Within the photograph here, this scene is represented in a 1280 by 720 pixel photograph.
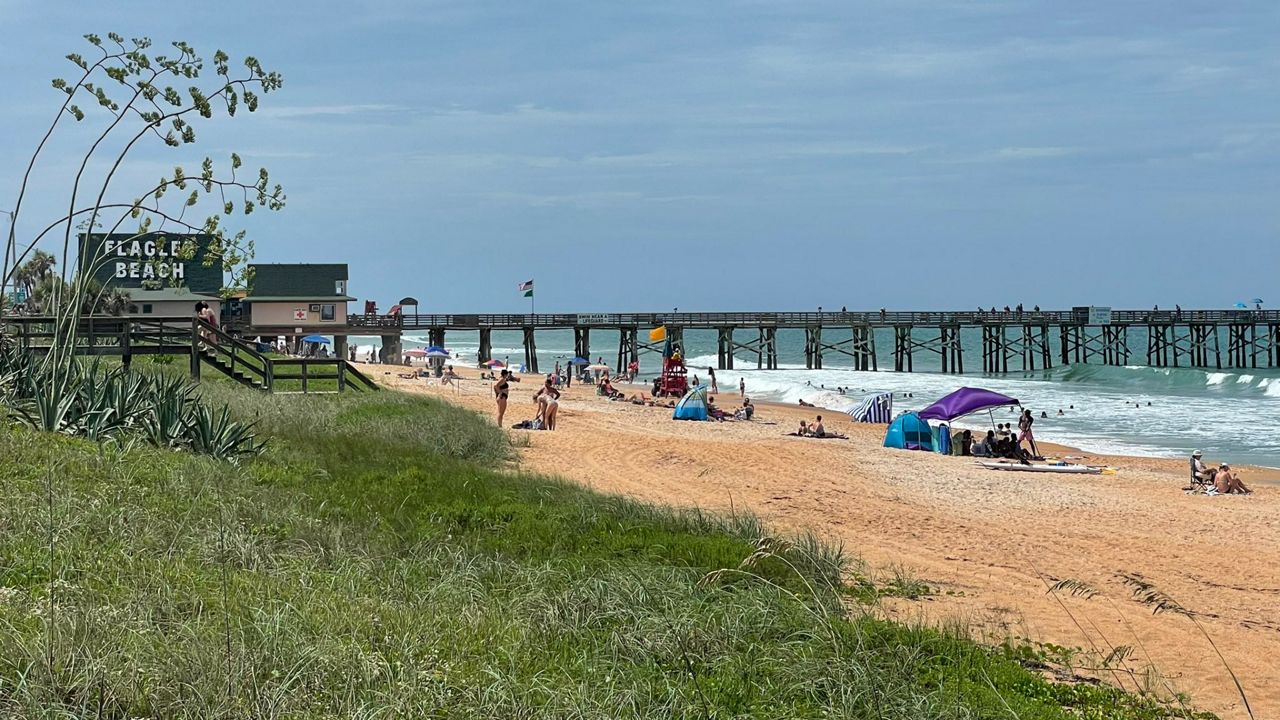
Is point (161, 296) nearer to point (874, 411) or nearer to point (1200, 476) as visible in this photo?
point (874, 411)

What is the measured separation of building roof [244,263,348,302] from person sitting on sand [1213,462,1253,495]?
43.6 m

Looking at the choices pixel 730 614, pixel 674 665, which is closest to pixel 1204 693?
pixel 730 614

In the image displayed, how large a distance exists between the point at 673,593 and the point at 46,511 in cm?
419

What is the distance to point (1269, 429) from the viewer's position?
3631cm

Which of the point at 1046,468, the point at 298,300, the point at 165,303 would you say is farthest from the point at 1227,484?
the point at 298,300

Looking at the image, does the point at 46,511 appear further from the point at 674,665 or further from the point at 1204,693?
the point at 1204,693

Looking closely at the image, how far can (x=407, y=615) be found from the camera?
6.63m

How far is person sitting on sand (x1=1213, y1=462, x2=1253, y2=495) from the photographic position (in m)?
20.2

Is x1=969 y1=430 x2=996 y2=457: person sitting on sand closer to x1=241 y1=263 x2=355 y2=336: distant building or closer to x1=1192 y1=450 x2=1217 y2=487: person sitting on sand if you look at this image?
x1=1192 y1=450 x2=1217 y2=487: person sitting on sand

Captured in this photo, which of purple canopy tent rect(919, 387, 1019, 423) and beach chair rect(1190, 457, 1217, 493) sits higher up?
purple canopy tent rect(919, 387, 1019, 423)

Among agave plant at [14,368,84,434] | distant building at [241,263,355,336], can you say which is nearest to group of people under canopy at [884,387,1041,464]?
agave plant at [14,368,84,434]

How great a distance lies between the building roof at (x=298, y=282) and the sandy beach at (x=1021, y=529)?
1253 inches

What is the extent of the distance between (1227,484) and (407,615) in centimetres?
1755

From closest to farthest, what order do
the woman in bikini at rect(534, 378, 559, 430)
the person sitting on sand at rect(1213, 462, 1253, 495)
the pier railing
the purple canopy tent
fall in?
1. the person sitting on sand at rect(1213, 462, 1253, 495)
2. the purple canopy tent
3. the woman in bikini at rect(534, 378, 559, 430)
4. the pier railing
